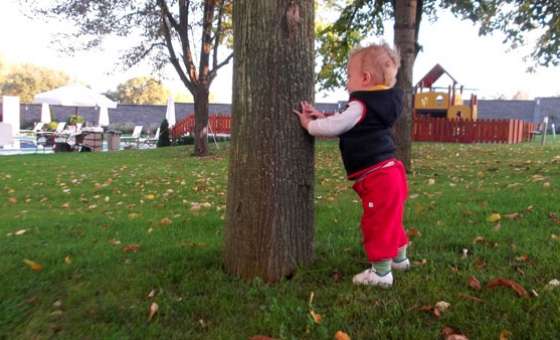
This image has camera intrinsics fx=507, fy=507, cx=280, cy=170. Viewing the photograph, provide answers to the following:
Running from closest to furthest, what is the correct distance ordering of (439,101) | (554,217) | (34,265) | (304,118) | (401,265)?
1. (304,118)
2. (401,265)
3. (34,265)
4. (554,217)
5. (439,101)

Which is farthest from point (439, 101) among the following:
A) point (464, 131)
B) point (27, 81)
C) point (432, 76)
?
point (27, 81)

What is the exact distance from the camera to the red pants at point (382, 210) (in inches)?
114

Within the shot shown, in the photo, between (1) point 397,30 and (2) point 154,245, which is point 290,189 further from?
(1) point 397,30

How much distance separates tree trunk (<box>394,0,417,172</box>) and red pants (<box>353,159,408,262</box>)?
5647 millimetres

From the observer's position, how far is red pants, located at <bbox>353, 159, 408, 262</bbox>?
2885mm

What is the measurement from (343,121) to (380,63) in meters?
0.42

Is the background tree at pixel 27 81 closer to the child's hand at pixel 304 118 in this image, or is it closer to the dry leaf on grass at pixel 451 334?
the child's hand at pixel 304 118

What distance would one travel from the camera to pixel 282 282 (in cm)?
305

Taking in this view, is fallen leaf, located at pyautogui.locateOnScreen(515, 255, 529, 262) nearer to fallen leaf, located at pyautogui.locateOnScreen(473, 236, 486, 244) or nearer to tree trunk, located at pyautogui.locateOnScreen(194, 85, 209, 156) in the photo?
fallen leaf, located at pyautogui.locateOnScreen(473, 236, 486, 244)

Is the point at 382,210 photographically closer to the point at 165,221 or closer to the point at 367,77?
the point at 367,77

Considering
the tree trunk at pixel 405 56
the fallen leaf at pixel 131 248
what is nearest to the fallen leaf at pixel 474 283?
the fallen leaf at pixel 131 248

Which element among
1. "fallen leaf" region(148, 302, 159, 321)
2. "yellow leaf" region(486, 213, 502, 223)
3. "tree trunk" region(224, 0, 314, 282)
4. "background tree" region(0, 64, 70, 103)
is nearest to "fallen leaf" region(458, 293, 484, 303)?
"tree trunk" region(224, 0, 314, 282)

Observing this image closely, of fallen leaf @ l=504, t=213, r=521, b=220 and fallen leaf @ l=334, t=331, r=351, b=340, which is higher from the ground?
fallen leaf @ l=504, t=213, r=521, b=220

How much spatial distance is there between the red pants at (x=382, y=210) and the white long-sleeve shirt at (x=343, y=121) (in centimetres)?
29
